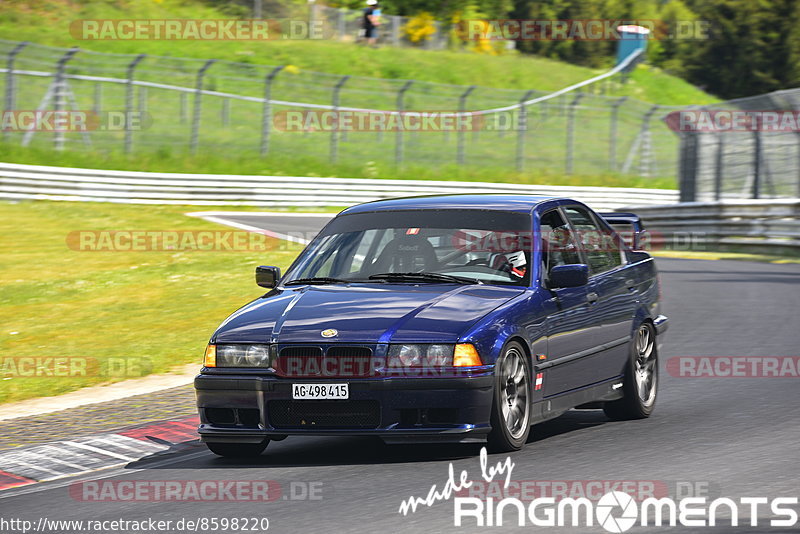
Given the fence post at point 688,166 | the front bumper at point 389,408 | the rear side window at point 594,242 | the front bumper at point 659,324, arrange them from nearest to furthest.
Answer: the front bumper at point 389,408 < the rear side window at point 594,242 < the front bumper at point 659,324 < the fence post at point 688,166

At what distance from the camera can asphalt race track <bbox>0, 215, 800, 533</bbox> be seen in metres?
6.18

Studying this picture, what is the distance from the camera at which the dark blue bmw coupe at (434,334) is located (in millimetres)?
7070

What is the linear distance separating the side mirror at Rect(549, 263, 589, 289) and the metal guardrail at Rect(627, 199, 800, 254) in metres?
19.3

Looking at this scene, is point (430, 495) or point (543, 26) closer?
point (430, 495)

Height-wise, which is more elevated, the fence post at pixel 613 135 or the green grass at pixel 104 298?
the fence post at pixel 613 135

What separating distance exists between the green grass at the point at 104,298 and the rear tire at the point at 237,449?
4205mm

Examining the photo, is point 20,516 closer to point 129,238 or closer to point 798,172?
point 129,238

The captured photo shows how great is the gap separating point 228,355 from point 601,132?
114ft

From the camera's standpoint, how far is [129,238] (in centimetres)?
2458

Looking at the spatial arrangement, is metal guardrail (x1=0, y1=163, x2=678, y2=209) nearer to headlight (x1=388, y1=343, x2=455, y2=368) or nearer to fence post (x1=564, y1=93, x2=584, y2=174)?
fence post (x1=564, y1=93, x2=584, y2=174)

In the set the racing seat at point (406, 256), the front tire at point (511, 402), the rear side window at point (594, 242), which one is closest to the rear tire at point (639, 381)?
the rear side window at point (594, 242)

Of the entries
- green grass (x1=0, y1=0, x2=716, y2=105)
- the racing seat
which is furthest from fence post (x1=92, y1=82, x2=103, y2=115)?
the racing seat

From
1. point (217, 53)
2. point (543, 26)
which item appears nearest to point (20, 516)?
point (217, 53)

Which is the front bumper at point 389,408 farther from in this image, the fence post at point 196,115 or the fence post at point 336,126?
the fence post at point 196,115
